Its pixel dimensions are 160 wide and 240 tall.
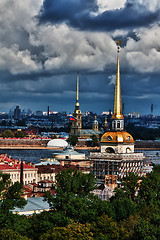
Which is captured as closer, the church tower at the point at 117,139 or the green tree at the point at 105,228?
the green tree at the point at 105,228

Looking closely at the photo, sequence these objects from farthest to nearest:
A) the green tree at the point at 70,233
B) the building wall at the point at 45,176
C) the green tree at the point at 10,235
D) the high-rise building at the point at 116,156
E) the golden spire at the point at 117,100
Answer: the building wall at the point at 45,176
the golden spire at the point at 117,100
the high-rise building at the point at 116,156
the green tree at the point at 70,233
the green tree at the point at 10,235

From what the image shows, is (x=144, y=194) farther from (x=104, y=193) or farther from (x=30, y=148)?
(x=30, y=148)

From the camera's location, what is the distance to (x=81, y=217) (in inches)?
1001

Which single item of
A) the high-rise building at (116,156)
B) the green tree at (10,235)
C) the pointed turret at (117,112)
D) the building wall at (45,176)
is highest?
the pointed turret at (117,112)

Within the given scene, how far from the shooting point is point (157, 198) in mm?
29781

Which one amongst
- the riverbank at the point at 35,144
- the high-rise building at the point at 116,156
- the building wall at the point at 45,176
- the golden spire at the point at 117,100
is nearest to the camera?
the high-rise building at the point at 116,156

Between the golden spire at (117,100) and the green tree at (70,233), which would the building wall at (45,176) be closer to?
the golden spire at (117,100)

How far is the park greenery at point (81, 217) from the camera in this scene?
23.0m

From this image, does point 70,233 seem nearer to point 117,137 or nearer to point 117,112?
point 117,137

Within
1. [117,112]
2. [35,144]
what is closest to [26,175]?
[117,112]

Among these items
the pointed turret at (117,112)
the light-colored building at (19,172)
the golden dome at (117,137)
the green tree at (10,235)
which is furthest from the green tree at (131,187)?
the light-colored building at (19,172)

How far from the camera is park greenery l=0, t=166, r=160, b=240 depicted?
75.5ft

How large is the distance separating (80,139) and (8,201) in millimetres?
138496

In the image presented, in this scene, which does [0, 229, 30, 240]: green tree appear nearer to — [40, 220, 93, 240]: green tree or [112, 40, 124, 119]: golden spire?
[40, 220, 93, 240]: green tree
